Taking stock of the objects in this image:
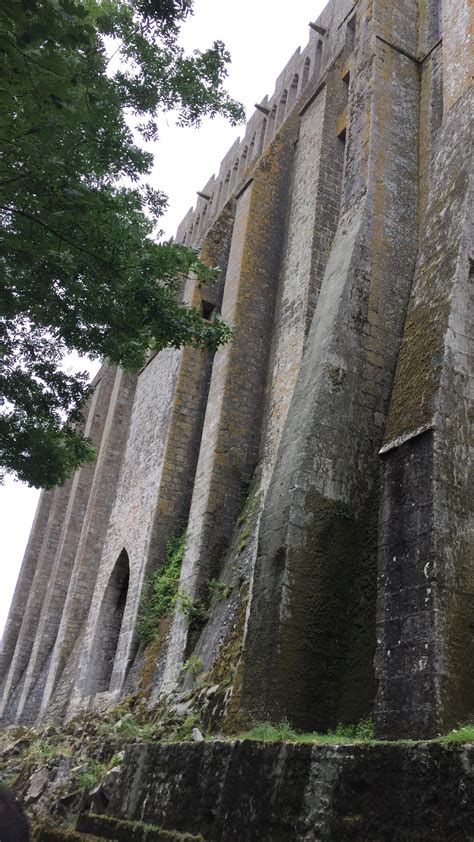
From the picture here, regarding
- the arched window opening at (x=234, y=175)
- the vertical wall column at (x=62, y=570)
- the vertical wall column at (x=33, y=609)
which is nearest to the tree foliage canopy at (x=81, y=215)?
the vertical wall column at (x=62, y=570)

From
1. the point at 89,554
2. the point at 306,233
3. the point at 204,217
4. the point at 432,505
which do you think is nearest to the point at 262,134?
the point at 204,217

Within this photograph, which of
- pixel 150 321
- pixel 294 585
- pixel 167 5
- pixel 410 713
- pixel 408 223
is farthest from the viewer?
pixel 408 223

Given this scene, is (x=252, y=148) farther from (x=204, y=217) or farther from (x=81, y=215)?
(x=81, y=215)

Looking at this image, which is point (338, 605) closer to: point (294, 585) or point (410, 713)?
point (294, 585)

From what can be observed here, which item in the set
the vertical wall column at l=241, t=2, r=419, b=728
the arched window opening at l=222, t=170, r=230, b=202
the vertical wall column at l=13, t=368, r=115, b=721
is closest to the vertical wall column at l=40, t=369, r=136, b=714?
the vertical wall column at l=13, t=368, r=115, b=721

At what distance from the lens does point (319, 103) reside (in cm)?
1485

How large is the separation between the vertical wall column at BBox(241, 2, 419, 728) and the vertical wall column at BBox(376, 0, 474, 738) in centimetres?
89

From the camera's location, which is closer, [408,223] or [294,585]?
[294,585]

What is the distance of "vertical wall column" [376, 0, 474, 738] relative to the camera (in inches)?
170

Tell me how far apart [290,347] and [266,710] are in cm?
812

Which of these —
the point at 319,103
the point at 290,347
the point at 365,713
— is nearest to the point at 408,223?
the point at 290,347

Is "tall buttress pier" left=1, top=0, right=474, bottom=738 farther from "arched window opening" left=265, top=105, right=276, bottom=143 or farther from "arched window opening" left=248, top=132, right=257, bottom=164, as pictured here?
"arched window opening" left=248, top=132, right=257, bottom=164

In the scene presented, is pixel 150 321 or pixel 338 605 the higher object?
pixel 150 321

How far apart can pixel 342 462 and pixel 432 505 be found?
5.80 ft
